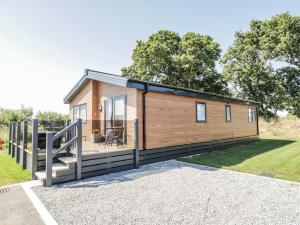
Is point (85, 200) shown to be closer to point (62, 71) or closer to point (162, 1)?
point (162, 1)

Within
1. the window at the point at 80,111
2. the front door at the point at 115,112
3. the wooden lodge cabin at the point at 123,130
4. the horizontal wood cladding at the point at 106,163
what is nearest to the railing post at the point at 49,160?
the wooden lodge cabin at the point at 123,130

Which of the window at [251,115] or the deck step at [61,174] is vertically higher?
the window at [251,115]

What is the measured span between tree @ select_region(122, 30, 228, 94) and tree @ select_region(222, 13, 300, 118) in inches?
79.8

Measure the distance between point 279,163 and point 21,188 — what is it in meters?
8.38

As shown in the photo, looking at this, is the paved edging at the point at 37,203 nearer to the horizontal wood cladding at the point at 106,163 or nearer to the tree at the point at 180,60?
the horizontal wood cladding at the point at 106,163

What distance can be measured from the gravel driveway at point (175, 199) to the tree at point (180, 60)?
19.7 m

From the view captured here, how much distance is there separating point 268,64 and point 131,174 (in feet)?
73.0

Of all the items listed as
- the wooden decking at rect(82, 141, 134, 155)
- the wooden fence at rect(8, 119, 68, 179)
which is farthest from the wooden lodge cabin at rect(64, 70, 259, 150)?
the wooden fence at rect(8, 119, 68, 179)

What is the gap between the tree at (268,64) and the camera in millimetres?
20281

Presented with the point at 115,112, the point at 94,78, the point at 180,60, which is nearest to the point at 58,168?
the point at 115,112

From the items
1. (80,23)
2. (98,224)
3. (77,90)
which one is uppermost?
(80,23)

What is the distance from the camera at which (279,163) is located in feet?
24.8

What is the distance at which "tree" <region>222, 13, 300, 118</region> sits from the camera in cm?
2028

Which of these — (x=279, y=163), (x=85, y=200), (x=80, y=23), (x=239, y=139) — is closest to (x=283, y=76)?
(x=239, y=139)
